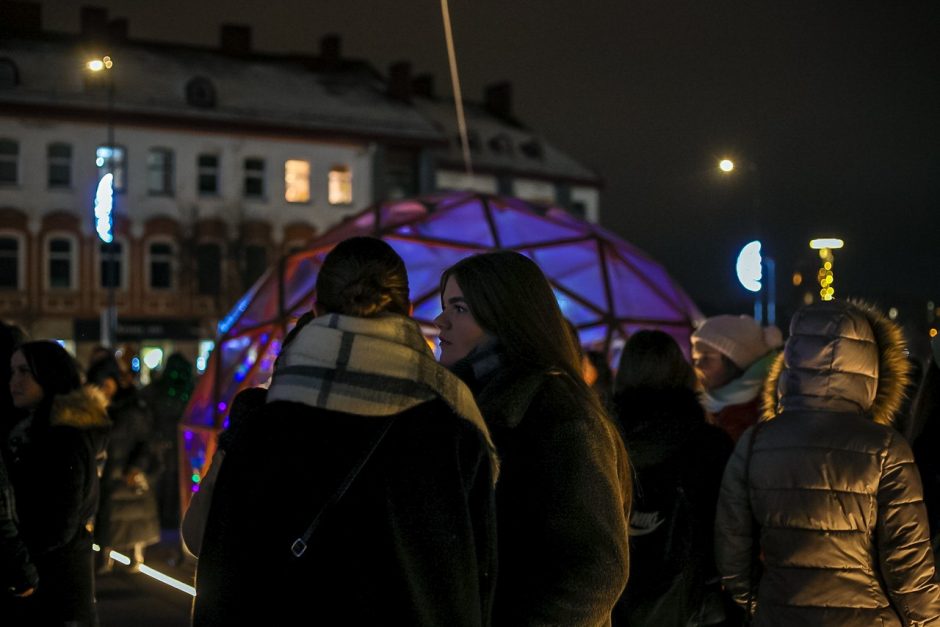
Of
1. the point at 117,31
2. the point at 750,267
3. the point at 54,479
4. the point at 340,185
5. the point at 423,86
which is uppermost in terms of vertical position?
the point at 117,31

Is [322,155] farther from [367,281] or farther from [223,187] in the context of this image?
[367,281]

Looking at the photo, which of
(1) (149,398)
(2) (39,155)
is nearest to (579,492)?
(1) (149,398)

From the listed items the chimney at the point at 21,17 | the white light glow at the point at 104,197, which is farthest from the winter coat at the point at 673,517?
the chimney at the point at 21,17

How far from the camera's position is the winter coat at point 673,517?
460cm

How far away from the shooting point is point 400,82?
50562mm

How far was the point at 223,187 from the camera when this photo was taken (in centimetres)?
4597

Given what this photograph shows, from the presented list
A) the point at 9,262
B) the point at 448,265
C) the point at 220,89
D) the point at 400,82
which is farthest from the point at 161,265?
the point at 448,265

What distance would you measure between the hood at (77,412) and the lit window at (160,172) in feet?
132

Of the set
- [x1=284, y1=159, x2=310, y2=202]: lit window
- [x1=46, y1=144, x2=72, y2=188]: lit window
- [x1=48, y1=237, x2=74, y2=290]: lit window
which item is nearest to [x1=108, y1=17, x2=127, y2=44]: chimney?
[x1=46, y1=144, x2=72, y2=188]: lit window

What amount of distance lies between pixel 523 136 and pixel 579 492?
5358 cm

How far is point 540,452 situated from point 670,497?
175cm

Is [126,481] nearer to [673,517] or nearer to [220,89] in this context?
[673,517]

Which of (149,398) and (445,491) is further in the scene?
(149,398)

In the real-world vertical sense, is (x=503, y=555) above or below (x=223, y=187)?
below
